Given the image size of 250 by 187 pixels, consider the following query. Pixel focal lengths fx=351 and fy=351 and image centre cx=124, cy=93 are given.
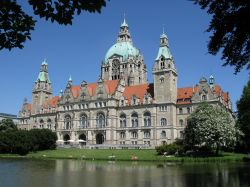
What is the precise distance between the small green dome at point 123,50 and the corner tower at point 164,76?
1148 inches

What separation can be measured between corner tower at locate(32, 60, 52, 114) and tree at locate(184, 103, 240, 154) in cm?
6960

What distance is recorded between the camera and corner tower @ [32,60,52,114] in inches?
4734

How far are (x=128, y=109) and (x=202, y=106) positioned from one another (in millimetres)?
34187

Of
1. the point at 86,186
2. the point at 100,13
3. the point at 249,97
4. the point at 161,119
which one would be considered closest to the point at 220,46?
the point at 100,13

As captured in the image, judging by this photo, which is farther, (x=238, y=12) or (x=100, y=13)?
(x=238, y=12)

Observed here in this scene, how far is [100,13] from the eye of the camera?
832 cm

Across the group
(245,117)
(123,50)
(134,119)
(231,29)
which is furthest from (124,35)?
(231,29)

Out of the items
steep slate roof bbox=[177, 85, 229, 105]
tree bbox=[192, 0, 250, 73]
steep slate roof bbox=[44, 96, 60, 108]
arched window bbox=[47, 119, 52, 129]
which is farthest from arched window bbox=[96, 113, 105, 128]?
tree bbox=[192, 0, 250, 73]

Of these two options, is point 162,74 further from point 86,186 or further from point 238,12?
point 238,12

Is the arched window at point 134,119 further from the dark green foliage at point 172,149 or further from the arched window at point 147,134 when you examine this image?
the dark green foliage at point 172,149

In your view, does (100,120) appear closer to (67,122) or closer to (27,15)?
(67,122)

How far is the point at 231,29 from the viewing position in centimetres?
1622

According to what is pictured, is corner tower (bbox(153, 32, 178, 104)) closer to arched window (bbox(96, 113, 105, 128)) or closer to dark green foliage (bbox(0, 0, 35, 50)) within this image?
arched window (bbox(96, 113, 105, 128))

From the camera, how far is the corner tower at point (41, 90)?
12025cm
